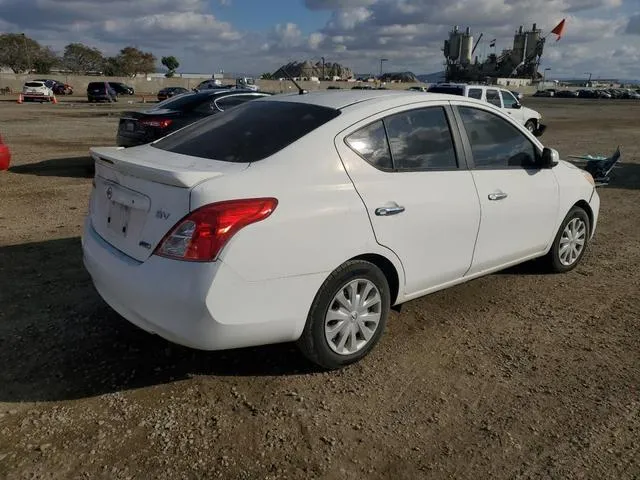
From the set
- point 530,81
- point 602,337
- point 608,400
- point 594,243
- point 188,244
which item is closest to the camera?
point 188,244

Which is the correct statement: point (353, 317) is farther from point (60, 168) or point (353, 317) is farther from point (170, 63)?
point (170, 63)

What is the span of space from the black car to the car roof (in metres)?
5.48

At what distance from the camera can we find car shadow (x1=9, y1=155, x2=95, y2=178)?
10.0 metres

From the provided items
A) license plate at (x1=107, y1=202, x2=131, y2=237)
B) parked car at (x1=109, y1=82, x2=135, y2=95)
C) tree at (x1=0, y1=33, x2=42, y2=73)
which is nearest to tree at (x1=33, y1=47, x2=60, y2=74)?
tree at (x1=0, y1=33, x2=42, y2=73)

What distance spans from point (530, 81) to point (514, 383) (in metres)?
110

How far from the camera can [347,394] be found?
10.5 feet

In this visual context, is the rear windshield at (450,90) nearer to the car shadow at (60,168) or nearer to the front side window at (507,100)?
the front side window at (507,100)

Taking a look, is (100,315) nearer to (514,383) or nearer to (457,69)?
(514,383)

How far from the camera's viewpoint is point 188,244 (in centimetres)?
276

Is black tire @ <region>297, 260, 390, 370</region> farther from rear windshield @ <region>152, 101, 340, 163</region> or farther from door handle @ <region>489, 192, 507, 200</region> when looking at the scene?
door handle @ <region>489, 192, 507, 200</region>

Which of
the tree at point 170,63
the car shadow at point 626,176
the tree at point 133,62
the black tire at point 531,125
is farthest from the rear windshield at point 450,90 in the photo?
the tree at point 170,63

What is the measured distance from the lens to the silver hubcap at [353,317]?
3.27 meters

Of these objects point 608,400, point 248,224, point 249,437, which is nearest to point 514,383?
point 608,400

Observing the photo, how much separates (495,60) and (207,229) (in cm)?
11094
